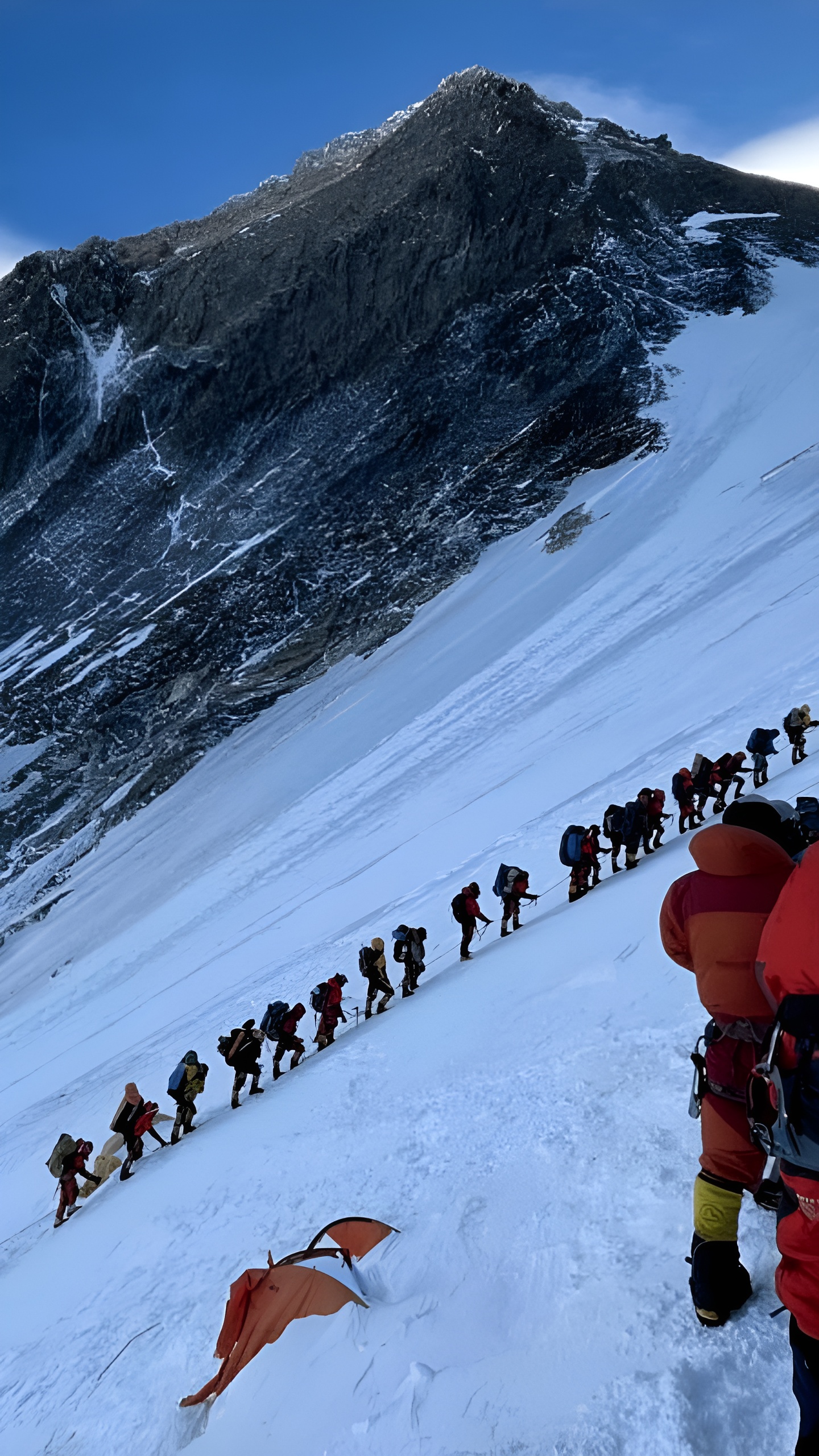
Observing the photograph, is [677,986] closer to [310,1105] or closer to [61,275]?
[310,1105]

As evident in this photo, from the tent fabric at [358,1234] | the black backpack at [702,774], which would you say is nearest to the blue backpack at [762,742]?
the black backpack at [702,774]

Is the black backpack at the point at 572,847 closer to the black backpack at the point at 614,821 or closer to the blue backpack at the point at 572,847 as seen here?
the blue backpack at the point at 572,847

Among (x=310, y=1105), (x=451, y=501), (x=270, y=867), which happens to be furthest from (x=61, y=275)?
(x=310, y=1105)

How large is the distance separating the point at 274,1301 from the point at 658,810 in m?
8.90

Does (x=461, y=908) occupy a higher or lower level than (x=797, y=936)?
lower

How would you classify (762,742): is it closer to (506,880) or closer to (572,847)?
(572,847)

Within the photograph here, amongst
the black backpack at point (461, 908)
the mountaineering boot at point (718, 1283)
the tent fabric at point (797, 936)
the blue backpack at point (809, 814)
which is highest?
the tent fabric at point (797, 936)

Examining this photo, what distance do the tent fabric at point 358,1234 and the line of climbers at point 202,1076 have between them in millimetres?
5612

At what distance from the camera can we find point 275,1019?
10.5 metres

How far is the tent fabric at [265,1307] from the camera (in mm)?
4059

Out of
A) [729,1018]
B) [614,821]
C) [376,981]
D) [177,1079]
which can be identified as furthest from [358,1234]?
[614,821]

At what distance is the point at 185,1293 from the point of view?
5.55 metres

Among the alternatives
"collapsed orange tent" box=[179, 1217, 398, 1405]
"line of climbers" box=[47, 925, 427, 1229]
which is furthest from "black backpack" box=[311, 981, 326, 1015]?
"collapsed orange tent" box=[179, 1217, 398, 1405]

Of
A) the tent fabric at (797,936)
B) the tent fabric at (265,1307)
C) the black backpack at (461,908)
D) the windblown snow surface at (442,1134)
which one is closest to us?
the tent fabric at (797,936)
